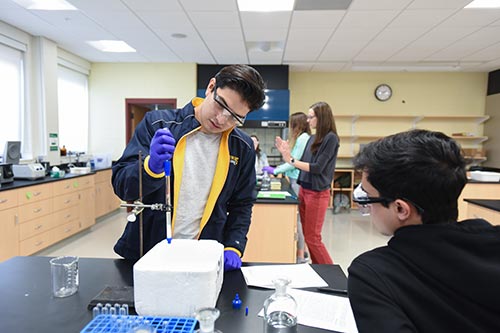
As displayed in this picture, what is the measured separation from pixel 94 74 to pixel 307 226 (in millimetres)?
4837

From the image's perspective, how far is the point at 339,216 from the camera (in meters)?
5.39

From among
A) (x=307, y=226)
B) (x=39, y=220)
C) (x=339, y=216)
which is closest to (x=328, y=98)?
(x=339, y=216)

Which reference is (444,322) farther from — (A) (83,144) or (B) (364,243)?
(A) (83,144)

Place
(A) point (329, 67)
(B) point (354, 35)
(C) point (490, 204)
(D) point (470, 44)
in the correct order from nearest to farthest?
1. (C) point (490, 204)
2. (B) point (354, 35)
3. (D) point (470, 44)
4. (A) point (329, 67)

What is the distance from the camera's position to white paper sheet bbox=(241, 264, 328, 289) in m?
1.04

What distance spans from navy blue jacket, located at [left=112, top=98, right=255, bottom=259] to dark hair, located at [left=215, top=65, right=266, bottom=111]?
0.21 m

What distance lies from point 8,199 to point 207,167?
104 inches

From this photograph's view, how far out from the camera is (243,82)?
3.53ft

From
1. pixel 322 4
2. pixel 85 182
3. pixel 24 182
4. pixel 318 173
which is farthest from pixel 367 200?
pixel 85 182

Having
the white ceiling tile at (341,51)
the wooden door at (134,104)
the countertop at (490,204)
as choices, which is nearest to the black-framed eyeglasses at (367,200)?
the countertop at (490,204)

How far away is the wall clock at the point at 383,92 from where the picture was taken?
6066 millimetres

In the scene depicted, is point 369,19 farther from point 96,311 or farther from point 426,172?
point 96,311

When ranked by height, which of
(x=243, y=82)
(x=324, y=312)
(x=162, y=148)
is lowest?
(x=324, y=312)

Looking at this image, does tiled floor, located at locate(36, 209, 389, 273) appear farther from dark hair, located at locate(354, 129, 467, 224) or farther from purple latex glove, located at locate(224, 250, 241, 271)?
dark hair, located at locate(354, 129, 467, 224)
